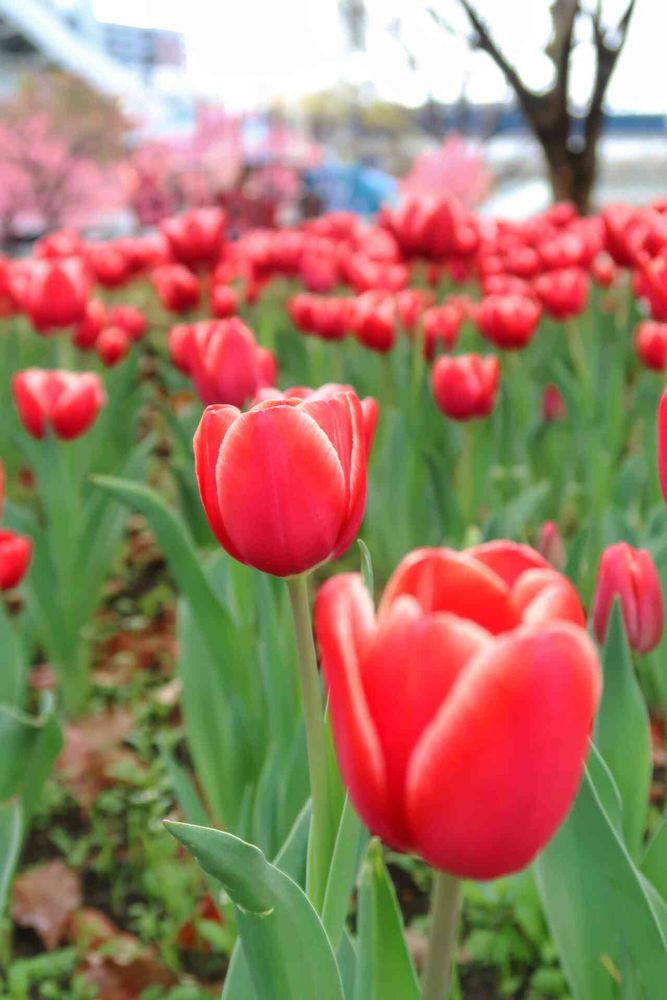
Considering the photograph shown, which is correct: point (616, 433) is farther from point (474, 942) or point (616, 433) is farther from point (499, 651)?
point (499, 651)

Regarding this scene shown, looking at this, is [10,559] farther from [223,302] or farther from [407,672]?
[223,302]

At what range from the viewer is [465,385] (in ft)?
5.45

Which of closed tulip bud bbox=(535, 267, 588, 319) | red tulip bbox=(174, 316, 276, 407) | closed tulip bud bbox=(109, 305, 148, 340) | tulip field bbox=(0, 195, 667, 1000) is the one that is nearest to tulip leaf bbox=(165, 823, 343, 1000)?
tulip field bbox=(0, 195, 667, 1000)

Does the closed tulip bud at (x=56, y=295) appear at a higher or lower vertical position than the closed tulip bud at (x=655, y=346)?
lower

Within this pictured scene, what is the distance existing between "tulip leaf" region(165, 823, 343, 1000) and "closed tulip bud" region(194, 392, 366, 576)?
0.17m

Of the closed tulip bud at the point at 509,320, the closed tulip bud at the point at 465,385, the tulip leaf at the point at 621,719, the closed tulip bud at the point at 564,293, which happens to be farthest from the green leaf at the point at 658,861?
the closed tulip bud at the point at 564,293

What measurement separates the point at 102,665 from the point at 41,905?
0.78m

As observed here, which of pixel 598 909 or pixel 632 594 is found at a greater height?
pixel 632 594

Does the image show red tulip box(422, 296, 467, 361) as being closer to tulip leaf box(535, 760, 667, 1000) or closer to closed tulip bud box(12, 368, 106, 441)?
closed tulip bud box(12, 368, 106, 441)

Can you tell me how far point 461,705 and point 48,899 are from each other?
1.22 meters

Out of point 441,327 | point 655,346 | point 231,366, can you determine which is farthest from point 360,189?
point 231,366

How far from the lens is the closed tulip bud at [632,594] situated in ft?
3.08

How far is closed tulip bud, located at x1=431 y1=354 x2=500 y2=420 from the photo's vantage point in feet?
5.46

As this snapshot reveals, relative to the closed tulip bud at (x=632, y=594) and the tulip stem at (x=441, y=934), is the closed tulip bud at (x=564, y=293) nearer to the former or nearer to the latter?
the closed tulip bud at (x=632, y=594)
